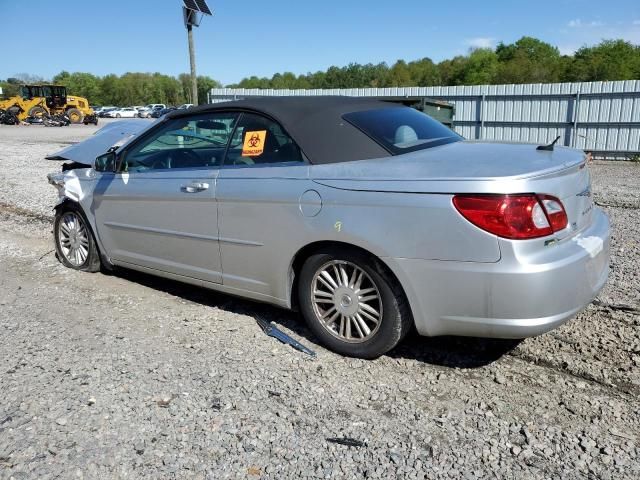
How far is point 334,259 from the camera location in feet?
11.1

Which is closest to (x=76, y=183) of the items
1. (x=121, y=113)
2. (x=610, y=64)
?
(x=610, y=64)

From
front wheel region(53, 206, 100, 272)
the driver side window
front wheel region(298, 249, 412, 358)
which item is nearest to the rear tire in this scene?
front wheel region(53, 206, 100, 272)

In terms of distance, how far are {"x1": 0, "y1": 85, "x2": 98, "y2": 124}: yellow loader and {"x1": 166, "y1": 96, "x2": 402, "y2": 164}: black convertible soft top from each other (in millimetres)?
45016

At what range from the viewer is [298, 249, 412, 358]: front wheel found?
3227 mm

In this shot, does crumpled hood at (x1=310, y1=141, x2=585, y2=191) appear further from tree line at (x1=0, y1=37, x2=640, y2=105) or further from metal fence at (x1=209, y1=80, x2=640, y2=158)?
tree line at (x1=0, y1=37, x2=640, y2=105)

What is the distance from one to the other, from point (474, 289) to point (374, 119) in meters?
1.48

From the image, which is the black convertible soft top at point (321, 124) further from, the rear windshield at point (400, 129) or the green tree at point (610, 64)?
the green tree at point (610, 64)

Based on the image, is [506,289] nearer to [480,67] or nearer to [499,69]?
[499,69]

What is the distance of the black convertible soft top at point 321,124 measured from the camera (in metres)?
3.45

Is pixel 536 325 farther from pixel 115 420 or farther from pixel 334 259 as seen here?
pixel 115 420

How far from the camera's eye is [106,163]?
486 cm

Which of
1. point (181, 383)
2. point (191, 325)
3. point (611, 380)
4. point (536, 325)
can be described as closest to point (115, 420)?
point (181, 383)

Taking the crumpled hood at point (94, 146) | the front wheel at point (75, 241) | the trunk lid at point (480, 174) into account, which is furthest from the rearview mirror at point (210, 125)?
the front wheel at point (75, 241)

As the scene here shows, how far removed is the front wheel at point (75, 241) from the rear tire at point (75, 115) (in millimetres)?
42875
